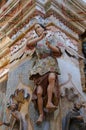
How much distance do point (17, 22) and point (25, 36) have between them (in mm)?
568

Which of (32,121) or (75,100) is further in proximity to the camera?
(75,100)

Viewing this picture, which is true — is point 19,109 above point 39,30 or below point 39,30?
below

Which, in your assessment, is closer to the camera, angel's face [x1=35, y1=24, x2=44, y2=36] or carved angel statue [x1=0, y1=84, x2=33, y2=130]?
carved angel statue [x1=0, y1=84, x2=33, y2=130]

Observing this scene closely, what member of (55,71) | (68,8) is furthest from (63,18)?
(55,71)

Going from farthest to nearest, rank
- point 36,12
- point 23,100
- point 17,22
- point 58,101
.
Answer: point 17,22 < point 36,12 < point 23,100 < point 58,101

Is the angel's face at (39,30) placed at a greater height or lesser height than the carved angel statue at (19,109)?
greater

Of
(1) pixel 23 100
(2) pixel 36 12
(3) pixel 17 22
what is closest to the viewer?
(1) pixel 23 100

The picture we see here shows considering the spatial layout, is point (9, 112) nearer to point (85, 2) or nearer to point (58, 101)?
point (58, 101)

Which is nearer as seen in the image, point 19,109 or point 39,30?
point 19,109

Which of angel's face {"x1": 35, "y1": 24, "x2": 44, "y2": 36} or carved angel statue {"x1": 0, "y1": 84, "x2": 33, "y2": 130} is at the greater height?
angel's face {"x1": 35, "y1": 24, "x2": 44, "y2": 36}

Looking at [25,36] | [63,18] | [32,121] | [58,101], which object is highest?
[63,18]

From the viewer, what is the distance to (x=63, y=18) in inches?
241

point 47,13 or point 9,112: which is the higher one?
point 47,13

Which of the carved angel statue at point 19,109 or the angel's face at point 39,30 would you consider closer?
the carved angel statue at point 19,109
